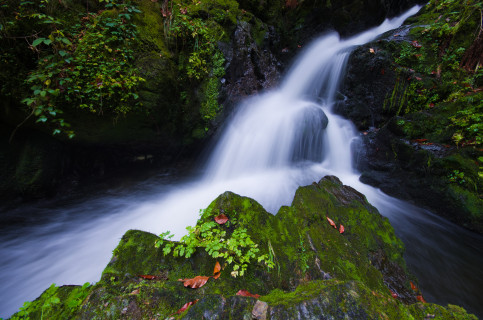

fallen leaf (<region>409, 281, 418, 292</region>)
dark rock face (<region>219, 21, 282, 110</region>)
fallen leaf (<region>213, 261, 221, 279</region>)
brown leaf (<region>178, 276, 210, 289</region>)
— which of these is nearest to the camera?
brown leaf (<region>178, 276, 210, 289</region>)

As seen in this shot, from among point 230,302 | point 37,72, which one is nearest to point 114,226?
point 37,72

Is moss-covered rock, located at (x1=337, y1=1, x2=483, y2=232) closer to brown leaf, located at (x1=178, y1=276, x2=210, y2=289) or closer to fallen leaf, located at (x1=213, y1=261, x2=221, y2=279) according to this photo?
fallen leaf, located at (x1=213, y1=261, x2=221, y2=279)

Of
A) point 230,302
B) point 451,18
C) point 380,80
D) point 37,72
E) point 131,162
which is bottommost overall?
point 131,162

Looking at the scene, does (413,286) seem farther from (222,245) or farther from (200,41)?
(200,41)

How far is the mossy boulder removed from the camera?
3.26ft

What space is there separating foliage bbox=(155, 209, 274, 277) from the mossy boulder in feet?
0.16

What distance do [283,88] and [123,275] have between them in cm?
954

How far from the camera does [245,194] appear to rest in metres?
4.70

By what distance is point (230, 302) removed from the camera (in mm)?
1032

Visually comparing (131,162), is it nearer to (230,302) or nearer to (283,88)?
(230,302)

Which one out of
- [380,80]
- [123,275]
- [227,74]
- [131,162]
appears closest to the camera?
[123,275]

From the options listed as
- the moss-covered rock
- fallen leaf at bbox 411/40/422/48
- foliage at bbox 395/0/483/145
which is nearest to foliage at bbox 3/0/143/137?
the moss-covered rock

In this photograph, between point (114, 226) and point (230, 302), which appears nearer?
point (230, 302)

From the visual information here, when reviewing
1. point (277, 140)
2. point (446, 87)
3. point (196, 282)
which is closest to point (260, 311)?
point (196, 282)
